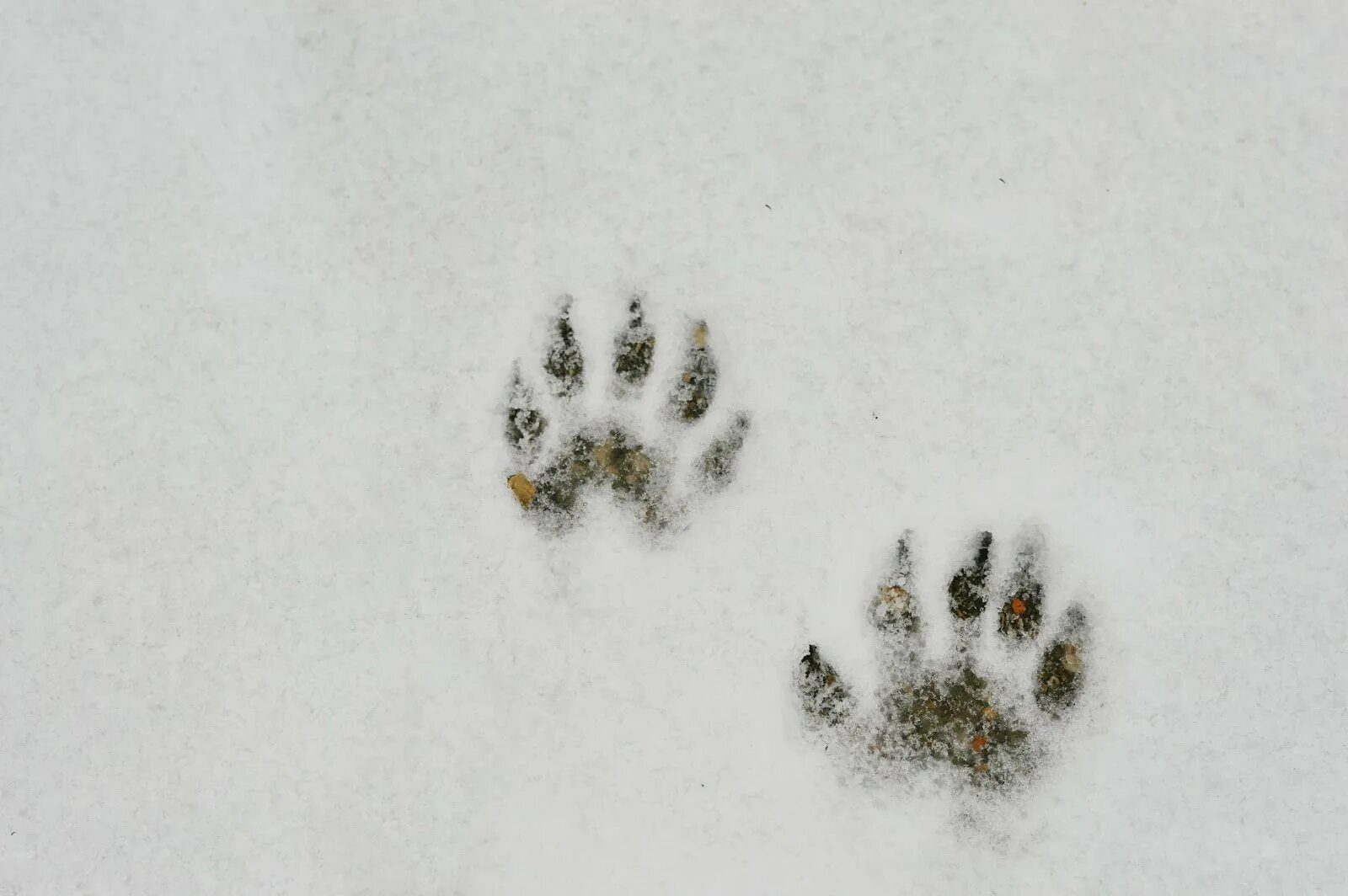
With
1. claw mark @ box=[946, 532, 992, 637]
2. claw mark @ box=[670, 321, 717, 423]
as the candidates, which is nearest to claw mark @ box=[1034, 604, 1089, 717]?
claw mark @ box=[946, 532, 992, 637]

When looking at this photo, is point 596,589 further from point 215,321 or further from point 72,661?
point 72,661

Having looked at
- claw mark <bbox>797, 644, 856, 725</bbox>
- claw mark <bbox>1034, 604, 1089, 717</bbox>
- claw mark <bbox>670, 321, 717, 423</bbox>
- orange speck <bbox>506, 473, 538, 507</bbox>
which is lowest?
claw mark <bbox>797, 644, 856, 725</bbox>

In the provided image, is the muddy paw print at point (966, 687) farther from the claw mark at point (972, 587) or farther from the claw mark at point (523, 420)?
the claw mark at point (523, 420)

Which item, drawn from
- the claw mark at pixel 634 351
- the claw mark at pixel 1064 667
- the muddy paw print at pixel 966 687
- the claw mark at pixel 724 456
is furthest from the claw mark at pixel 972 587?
the claw mark at pixel 634 351

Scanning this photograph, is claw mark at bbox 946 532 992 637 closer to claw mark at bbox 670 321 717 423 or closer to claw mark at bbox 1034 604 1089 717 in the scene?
claw mark at bbox 1034 604 1089 717

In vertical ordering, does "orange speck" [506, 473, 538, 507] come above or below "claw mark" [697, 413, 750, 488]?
below

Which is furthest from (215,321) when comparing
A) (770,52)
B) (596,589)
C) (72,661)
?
(770,52)
